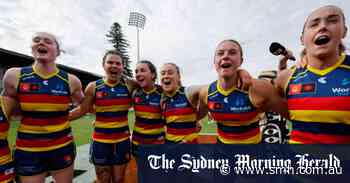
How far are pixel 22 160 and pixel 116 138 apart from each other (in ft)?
3.28

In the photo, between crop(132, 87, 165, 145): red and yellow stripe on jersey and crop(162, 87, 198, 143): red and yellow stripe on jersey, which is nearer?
crop(162, 87, 198, 143): red and yellow stripe on jersey

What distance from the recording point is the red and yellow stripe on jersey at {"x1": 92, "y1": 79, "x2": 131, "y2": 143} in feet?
8.18

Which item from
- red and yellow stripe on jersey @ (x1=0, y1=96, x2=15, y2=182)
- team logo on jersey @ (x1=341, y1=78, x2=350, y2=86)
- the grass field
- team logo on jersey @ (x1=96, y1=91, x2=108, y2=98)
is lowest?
the grass field

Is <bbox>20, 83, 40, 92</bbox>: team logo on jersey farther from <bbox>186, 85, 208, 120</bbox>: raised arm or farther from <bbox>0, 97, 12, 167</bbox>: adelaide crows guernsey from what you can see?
<bbox>186, 85, 208, 120</bbox>: raised arm

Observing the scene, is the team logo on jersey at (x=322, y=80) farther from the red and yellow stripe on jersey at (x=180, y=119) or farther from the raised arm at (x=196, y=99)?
the red and yellow stripe on jersey at (x=180, y=119)

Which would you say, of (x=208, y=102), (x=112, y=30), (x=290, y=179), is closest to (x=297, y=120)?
(x=290, y=179)

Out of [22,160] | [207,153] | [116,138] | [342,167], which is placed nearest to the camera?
[342,167]

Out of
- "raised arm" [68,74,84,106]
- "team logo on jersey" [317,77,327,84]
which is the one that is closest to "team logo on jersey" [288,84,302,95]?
"team logo on jersey" [317,77,327,84]

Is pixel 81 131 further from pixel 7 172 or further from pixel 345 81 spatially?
pixel 345 81

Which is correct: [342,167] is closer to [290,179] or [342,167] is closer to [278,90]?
[290,179]

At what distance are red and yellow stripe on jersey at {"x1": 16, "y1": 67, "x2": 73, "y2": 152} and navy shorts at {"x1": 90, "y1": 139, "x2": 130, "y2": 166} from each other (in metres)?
0.51

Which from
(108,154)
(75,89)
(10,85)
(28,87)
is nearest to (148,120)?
(108,154)

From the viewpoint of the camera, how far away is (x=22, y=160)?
186 cm

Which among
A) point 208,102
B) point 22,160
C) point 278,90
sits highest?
point 278,90
